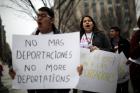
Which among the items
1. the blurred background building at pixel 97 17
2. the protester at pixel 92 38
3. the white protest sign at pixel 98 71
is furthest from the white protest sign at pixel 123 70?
the blurred background building at pixel 97 17

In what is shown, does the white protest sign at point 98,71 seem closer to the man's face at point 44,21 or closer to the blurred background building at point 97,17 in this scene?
the man's face at point 44,21

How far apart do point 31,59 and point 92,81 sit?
4.42 feet

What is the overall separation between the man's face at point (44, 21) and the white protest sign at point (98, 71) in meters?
1.03

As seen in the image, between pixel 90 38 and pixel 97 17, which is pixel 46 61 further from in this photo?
pixel 97 17

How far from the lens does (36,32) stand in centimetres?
498

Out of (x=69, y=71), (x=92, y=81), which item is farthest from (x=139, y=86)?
(x=69, y=71)

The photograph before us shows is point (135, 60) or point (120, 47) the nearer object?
point (135, 60)

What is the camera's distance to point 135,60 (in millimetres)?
6430

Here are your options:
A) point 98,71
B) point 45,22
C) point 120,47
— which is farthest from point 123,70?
point 45,22

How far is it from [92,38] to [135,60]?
→ 3.11 ft

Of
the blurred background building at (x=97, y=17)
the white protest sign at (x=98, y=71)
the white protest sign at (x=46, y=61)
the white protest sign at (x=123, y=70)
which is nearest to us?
the white protest sign at (x=46, y=61)

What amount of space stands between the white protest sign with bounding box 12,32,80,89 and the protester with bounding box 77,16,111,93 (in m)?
1.01

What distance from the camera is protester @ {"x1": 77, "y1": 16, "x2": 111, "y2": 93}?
580cm

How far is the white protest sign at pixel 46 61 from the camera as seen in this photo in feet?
15.4
